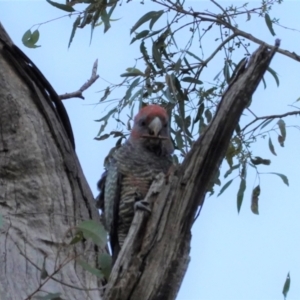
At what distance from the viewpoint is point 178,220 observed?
191 centimetres

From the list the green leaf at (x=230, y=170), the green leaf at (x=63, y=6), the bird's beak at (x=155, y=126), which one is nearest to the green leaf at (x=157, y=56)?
the bird's beak at (x=155, y=126)

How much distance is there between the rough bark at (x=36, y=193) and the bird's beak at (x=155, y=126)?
0.81m

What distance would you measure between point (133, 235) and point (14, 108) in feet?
2.00

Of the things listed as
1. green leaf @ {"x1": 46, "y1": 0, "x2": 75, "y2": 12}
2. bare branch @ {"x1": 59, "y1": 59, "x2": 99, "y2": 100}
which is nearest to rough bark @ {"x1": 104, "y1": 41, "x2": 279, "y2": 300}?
bare branch @ {"x1": 59, "y1": 59, "x2": 99, "y2": 100}

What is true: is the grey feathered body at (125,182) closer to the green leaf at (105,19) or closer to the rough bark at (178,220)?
the green leaf at (105,19)

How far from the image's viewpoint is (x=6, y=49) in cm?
238

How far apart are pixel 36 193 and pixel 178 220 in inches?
19.1

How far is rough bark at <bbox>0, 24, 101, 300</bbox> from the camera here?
1.99 metres

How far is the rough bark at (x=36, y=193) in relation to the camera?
6.51 feet

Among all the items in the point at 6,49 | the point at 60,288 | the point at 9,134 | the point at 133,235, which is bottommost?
the point at 60,288

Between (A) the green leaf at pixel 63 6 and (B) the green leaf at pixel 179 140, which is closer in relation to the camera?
(A) the green leaf at pixel 63 6

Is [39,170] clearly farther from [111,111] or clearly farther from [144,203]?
[111,111]

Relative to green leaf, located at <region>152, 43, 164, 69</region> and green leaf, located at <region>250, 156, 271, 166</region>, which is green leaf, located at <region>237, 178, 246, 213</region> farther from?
green leaf, located at <region>152, 43, 164, 69</region>

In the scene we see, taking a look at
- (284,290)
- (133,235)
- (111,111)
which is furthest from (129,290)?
(111,111)
